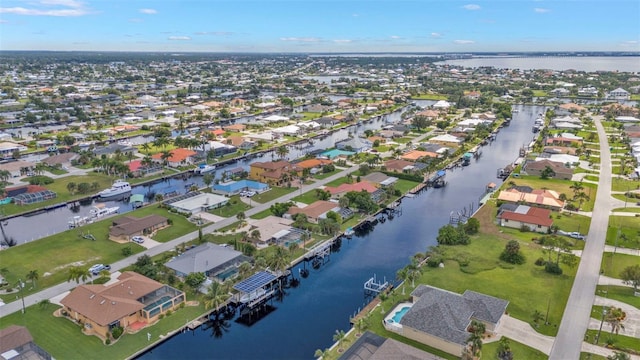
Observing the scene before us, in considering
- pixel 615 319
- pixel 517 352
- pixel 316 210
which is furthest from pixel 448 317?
pixel 316 210

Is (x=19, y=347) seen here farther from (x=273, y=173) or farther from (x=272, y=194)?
(x=273, y=173)

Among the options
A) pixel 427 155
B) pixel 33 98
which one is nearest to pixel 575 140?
pixel 427 155

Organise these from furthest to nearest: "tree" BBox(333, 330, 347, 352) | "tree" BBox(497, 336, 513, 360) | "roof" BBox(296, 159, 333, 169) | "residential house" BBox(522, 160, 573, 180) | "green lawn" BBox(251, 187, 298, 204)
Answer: "roof" BBox(296, 159, 333, 169) → "residential house" BBox(522, 160, 573, 180) → "green lawn" BBox(251, 187, 298, 204) → "tree" BBox(333, 330, 347, 352) → "tree" BBox(497, 336, 513, 360)

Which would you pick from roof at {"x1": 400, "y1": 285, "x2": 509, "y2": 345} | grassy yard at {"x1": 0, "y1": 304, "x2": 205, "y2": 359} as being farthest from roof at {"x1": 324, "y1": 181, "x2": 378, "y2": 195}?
grassy yard at {"x1": 0, "y1": 304, "x2": 205, "y2": 359}

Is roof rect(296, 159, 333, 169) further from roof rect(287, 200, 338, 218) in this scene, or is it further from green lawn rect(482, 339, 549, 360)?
green lawn rect(482, 339, 549, 360)

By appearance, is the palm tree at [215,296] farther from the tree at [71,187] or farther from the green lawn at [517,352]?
the tree at [71,187]

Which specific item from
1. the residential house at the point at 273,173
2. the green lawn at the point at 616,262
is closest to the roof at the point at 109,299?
the residential house at the point at 273,173
